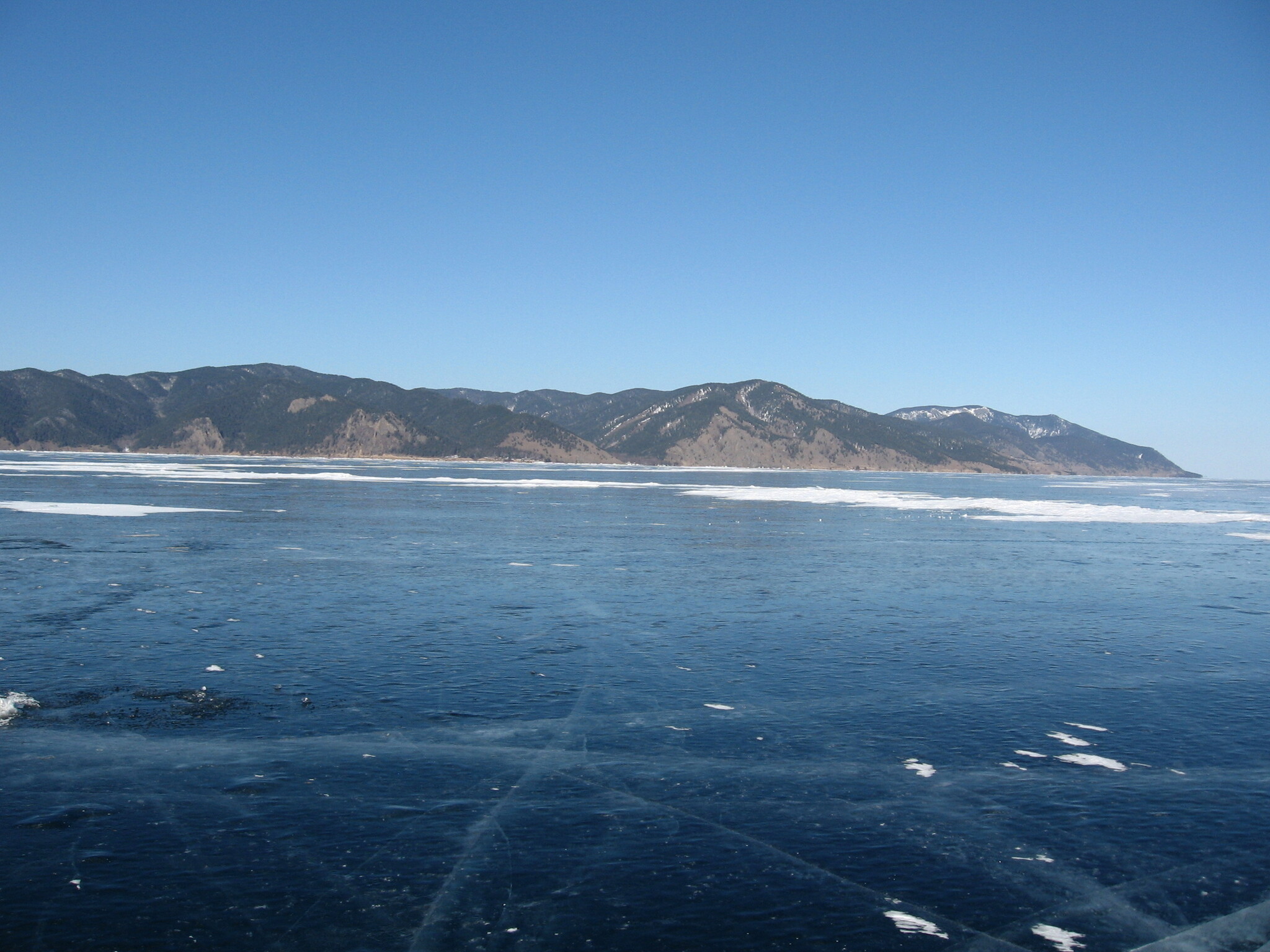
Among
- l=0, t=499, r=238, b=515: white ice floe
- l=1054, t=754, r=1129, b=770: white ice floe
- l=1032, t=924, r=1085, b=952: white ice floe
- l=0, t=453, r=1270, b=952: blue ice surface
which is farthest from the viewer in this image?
l=0, t=499, r=238, b=515: white ice floe

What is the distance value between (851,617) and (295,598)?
13.8 meters

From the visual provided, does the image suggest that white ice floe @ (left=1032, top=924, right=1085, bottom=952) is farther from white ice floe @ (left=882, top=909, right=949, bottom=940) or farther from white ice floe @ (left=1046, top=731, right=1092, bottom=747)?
white ice floe @ (left=1046, top=731, right=1092, bottom=747)

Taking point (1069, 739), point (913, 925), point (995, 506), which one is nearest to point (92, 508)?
point (1069, 739)

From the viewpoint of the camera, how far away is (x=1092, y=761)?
11.4m

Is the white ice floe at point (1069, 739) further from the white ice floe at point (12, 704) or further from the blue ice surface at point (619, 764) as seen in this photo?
the white ice floe at point (12, 704)

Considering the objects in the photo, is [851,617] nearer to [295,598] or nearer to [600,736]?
[600,736]

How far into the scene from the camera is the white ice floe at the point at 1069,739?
39.6 feet

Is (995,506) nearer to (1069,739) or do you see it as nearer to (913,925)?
(1069,739)

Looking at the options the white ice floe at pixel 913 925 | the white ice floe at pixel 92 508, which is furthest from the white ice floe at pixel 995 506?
the white ice floe at pixel 913 925

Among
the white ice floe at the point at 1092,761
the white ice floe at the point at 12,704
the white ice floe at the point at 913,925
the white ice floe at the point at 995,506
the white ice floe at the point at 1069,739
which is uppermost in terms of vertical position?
the white ice floe at the point at 995,506

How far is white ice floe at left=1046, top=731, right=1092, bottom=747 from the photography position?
1208 centimetres

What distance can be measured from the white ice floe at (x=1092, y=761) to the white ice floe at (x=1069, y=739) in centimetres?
43

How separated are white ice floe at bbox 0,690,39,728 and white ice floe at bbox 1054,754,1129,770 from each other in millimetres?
14174

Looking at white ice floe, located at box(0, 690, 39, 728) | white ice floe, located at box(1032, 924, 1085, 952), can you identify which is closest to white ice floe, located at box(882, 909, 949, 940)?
white ice floe, located at box(1032, 924, 1085, 952)
